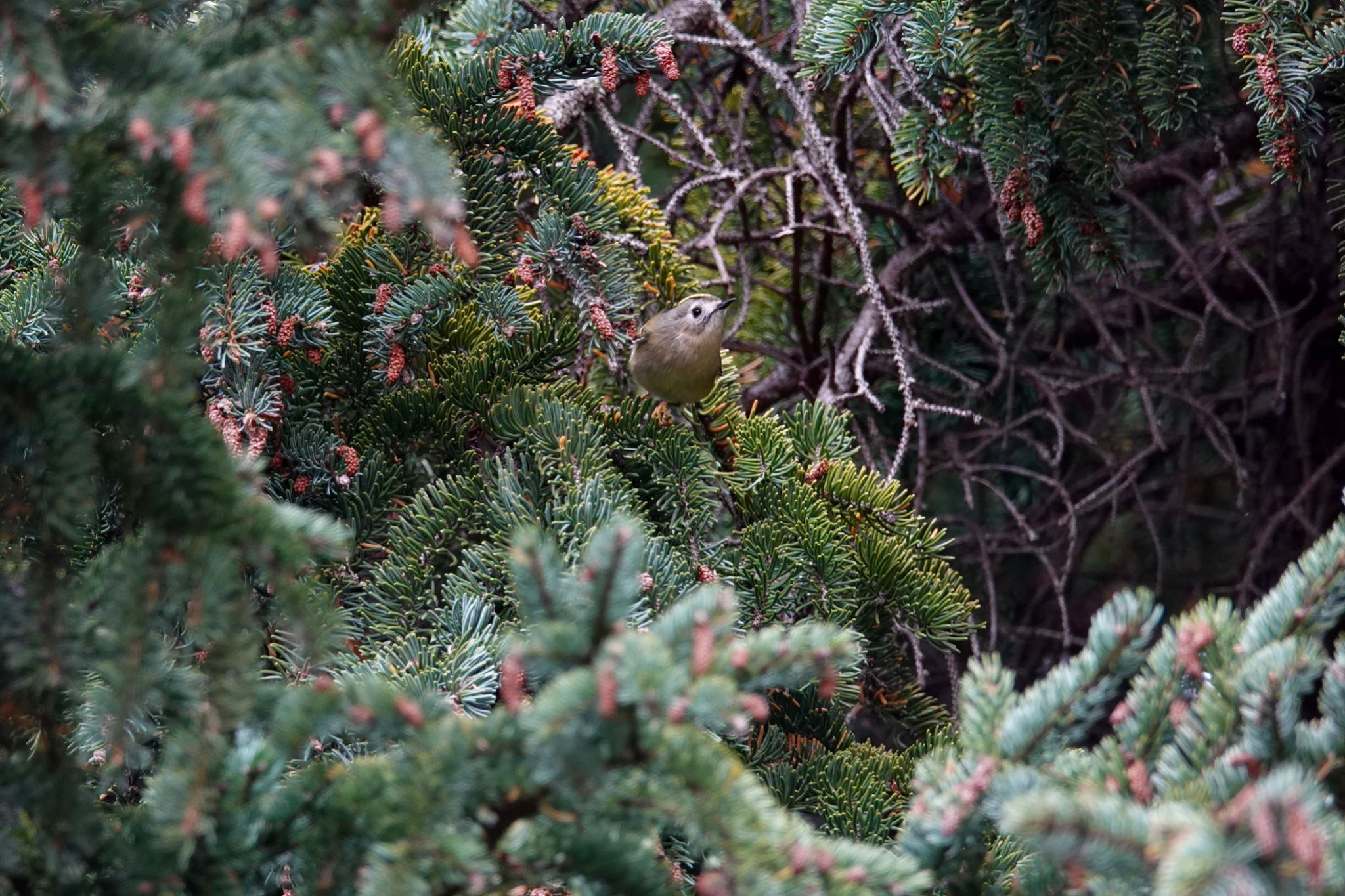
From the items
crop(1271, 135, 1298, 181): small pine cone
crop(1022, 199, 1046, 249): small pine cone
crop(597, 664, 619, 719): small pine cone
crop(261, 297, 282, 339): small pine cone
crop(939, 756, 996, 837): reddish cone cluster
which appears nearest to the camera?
crop(597, 664, 619, 719): small pine cone

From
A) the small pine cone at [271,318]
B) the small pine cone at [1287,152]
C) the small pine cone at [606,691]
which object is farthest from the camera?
the small pine cone at [1287,152]

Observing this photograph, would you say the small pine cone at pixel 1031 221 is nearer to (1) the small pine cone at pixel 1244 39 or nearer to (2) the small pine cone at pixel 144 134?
(1) the small pine cone at pixel 1244 39

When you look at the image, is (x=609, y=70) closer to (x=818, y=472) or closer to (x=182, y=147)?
(x=818, y=472)

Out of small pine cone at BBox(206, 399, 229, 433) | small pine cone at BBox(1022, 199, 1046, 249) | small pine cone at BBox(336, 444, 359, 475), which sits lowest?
small pine cone at BBox(336, 444, 359, 475)

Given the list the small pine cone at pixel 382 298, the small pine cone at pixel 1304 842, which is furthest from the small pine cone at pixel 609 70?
the small pine cone at pixel 1304 842

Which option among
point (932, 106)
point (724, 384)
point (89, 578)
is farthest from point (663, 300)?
point (89, 578)

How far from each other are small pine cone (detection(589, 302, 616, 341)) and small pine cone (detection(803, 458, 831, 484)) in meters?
0.45

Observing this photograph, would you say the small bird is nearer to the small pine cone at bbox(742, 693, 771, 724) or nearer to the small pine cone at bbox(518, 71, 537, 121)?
the small pine cone at bbox(518, 71, 537, 121)

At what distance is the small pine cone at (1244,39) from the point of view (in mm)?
1988

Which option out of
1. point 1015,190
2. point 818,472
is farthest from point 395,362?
point 1015,190

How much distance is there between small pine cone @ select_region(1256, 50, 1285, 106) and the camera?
196 cm

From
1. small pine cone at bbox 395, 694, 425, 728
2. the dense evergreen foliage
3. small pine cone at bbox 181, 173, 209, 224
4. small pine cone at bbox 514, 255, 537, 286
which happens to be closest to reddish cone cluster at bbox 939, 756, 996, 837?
the dense evergreen foliage

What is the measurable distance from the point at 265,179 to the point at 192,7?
1.79 ft

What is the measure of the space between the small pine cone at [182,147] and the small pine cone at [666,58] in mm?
1146
